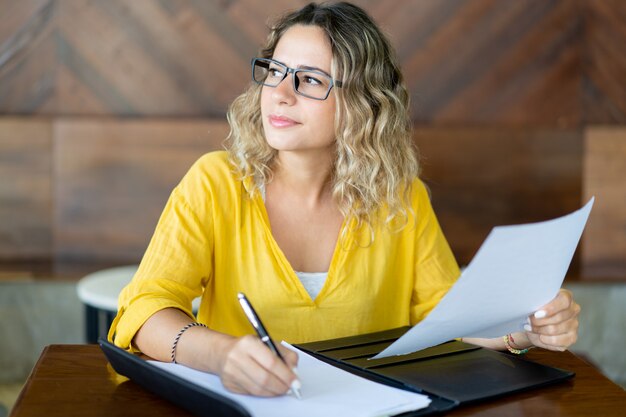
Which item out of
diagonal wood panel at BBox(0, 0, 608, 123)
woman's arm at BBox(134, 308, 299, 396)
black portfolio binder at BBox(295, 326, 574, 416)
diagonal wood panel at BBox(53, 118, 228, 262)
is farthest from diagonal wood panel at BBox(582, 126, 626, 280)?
woman's arm at BBox(134, 308, 299, 396)

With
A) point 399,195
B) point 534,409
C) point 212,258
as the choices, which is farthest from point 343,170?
point 534,409

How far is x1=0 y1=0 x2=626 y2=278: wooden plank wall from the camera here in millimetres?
3678

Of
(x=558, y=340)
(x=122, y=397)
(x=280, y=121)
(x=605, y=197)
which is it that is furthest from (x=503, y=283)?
(x=605, y=197)

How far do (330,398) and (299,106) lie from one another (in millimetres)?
825

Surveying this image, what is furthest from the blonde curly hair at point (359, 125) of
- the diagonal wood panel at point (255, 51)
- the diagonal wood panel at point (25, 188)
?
the diagonal wood panel at point (25, 188)

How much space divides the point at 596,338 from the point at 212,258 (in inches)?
93.0

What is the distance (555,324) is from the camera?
4.90ft

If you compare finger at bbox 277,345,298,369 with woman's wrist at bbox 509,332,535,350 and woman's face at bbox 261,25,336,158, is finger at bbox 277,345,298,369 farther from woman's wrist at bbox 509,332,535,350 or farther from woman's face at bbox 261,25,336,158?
woman's face at bbox 261,25,336,158

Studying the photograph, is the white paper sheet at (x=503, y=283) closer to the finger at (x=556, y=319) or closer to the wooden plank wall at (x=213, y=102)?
the finger at (x=556, y=319)

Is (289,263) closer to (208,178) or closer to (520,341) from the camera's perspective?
(208,178)

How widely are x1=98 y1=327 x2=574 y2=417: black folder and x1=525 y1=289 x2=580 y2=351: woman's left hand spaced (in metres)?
0.07

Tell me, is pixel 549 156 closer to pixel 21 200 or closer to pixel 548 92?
pixel 548 92

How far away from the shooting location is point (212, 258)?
72.7 inches

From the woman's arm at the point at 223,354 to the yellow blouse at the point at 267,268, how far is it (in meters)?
0.19
